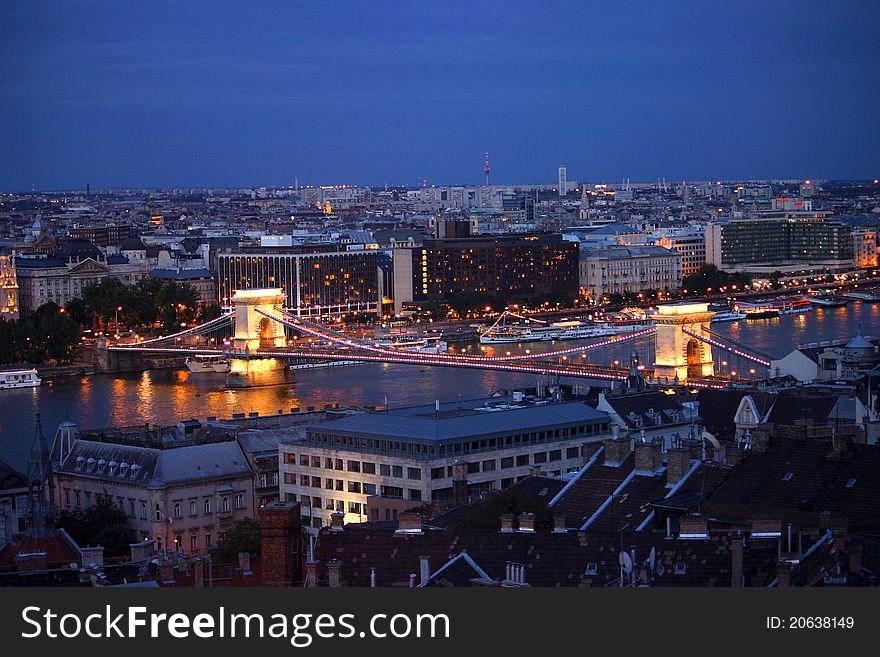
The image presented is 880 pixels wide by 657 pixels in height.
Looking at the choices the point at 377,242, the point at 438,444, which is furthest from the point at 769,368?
the point at 377,242

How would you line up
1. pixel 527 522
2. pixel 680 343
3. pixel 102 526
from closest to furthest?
pixel 527 522 → pixel 102 526 → pixel 680 343

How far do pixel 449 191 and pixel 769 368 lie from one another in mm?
63440

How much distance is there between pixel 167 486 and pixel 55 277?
64.2 ft

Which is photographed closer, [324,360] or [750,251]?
[324,360]

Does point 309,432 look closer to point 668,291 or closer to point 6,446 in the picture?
point 6,446

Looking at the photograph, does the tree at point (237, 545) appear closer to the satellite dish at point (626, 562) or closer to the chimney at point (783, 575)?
the satellite dish at point (626, 562)

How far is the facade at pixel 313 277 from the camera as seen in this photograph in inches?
1209

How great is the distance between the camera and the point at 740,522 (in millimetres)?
4973

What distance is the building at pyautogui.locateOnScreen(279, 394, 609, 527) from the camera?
9.23 m

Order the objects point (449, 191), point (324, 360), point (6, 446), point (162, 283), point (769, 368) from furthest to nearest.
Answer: point (449, 191) → point (162, 283) → point (324, 360) → point (769, 368) → point (6, 446)

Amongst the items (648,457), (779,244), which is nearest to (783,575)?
(648,457)

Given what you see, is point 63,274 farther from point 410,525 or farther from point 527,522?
point 527,522

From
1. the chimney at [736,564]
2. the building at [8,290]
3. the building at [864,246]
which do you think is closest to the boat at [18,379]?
the building at [8,290]

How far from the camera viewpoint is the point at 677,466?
5.89m
